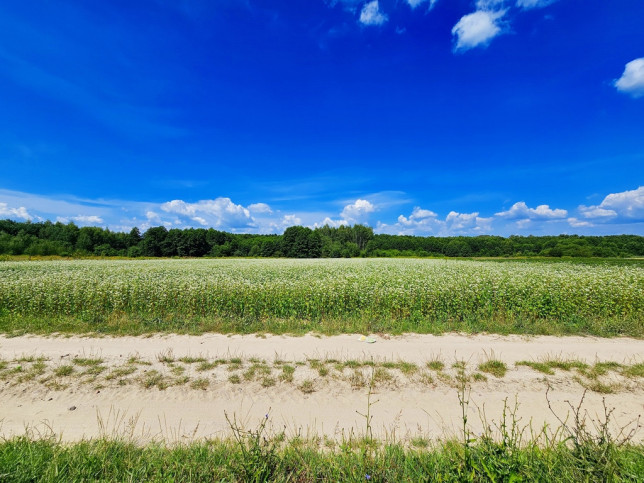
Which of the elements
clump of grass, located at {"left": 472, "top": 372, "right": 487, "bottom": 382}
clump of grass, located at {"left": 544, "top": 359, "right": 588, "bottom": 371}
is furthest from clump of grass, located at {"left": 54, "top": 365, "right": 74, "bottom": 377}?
clump of grass, located at {"left": 544, "top": 359, "right": 588, "bottom": 371}

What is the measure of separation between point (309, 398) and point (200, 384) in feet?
8.43

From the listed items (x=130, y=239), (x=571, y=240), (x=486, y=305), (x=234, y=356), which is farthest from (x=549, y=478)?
(x=130, y=239)

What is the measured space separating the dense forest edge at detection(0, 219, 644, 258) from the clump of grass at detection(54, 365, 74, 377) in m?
79.2

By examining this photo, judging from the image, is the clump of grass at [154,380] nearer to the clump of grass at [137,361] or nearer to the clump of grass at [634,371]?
the clump of grass at [137,361]

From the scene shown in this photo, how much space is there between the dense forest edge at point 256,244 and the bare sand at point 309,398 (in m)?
76.7

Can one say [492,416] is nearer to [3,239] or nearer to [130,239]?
[3,239]

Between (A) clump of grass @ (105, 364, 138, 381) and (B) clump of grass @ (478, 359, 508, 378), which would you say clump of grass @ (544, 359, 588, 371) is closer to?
(B) clump of grass @ (478, 359, 508, 378)

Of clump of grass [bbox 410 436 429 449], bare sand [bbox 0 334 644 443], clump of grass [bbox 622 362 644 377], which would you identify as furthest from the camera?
clump of grass [bbox 622 362 644 377]

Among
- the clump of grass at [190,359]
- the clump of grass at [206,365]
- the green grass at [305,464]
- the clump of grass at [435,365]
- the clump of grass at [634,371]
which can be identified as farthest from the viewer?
the clump of grass at [190,359]

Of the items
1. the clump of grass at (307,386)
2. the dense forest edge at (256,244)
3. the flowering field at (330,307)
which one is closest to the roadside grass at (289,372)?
the clump of grass at (307,386)

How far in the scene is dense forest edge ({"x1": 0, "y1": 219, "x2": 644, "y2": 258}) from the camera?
65625 millimetres

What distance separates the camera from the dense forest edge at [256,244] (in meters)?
65.6

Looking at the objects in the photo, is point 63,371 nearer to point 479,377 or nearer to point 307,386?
point 307,386

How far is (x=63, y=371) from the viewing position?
671 cm
